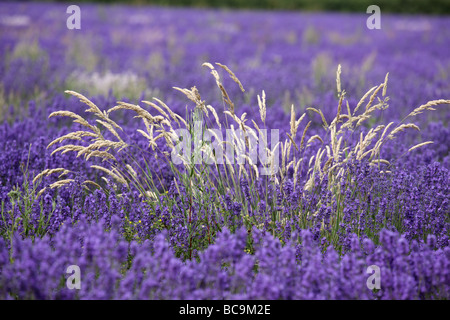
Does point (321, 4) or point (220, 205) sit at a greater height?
point (321, 4)

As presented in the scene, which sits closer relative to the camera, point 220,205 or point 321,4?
point 220,205

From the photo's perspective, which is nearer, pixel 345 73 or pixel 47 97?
pixel 47 97

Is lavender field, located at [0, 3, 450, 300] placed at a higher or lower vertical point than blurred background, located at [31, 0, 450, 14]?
lower

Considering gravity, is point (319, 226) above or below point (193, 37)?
below

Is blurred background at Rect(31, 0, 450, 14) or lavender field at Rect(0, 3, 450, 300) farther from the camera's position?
blurred background at Rect(31, 0, 450, 14)

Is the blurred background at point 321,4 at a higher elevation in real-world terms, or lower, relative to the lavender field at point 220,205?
higher

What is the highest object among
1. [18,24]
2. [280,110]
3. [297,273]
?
[18,24]

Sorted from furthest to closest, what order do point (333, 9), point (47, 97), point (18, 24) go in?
point (333, 9), point (18, 24), point (47, 97)

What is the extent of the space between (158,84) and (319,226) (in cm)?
423

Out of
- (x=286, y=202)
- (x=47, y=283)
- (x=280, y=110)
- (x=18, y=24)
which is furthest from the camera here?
(x=18, y=24)

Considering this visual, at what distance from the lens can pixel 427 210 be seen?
267 centimetres

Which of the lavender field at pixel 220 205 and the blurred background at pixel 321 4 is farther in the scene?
the blurred background at pixel 321 4

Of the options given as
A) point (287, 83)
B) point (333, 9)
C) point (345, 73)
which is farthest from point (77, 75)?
point (333, 9)

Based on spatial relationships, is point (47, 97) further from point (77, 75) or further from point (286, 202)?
point (286, 202)
